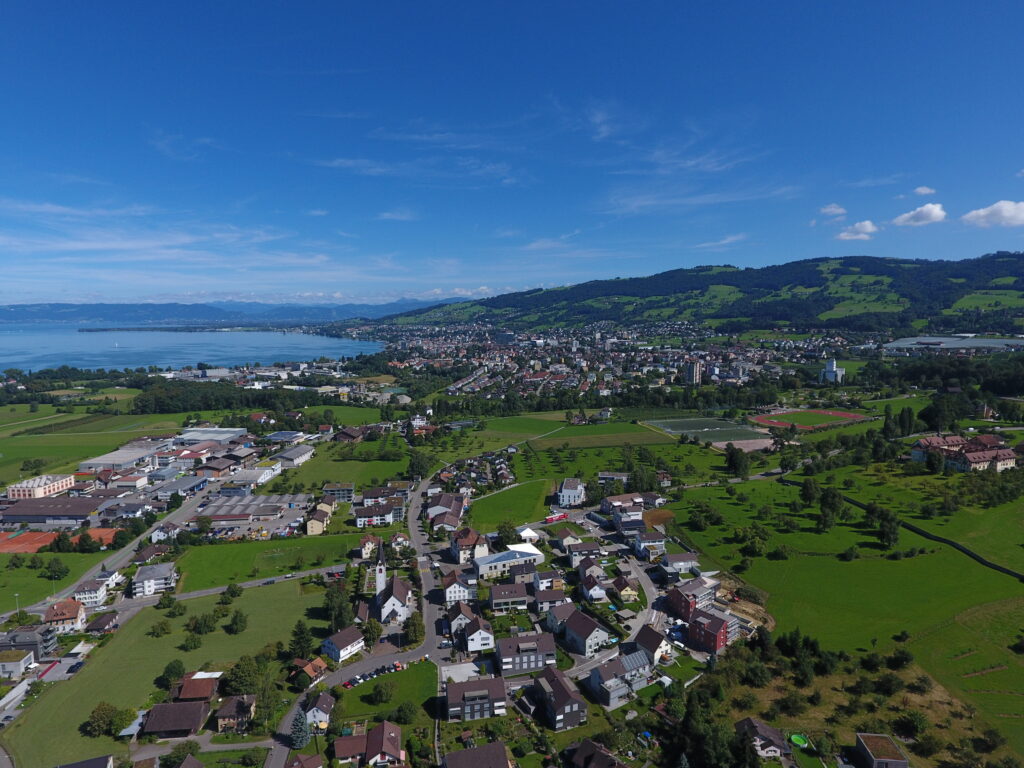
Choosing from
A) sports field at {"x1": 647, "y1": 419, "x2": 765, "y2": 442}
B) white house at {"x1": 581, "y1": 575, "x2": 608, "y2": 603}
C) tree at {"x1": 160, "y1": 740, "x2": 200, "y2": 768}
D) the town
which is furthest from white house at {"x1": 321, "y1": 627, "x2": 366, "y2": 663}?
sports field at {"x1": 647, "y1": 419, "x2": 765, "y2": 442}

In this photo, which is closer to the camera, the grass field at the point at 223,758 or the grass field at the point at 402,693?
the grass field at the point at 223,758

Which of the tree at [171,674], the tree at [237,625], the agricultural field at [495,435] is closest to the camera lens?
the tree at [171,674]

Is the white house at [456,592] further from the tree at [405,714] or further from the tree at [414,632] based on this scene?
the tree at [405,714]

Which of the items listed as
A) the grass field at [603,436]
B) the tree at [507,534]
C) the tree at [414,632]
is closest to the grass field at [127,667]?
the tree at [414,632]

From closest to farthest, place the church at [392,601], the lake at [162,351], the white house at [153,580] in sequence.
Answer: the church at [392,601] → the white house at [153,580] → the lake at [162,351]

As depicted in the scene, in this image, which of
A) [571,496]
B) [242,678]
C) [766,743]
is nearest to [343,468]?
[571,496]

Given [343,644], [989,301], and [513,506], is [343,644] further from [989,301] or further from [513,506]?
[989,301]

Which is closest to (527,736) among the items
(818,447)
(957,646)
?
(957,646)
